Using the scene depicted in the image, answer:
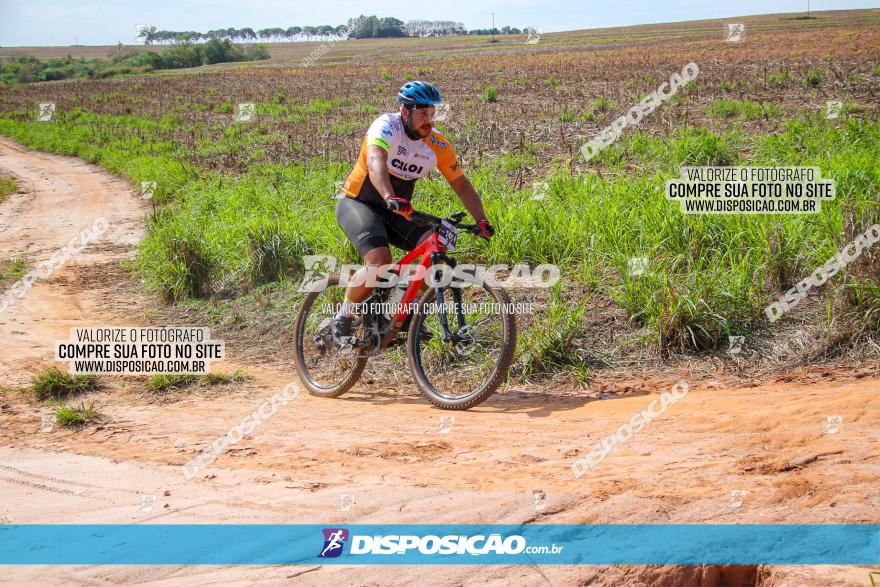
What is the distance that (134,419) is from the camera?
5.93 m

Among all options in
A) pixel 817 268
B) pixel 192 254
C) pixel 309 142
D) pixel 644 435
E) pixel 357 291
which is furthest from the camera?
pixel 309 142

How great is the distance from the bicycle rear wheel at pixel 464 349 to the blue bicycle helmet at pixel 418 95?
137 cm

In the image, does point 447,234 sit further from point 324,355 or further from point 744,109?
point 744,109

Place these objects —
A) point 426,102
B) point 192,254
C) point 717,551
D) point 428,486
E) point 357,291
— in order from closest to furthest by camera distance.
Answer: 1. point 717,551
2. point 428,486
3. point 426,102
4. point 357,291
5. point 192,254

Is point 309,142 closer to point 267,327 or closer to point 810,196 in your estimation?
point 267,327

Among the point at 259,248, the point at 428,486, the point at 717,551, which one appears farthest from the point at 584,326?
the point at 259,248

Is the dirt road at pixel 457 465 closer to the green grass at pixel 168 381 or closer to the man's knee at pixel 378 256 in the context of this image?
the green grass at pixel 168 381

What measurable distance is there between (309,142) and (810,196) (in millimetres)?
12162
